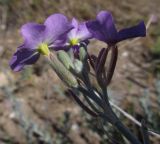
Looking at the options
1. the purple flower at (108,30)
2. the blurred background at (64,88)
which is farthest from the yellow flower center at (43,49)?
the blurred background at (64,88)

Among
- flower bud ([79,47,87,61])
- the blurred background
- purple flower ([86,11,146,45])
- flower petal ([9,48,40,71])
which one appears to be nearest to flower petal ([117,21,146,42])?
purple flower ([86,11,146,45])

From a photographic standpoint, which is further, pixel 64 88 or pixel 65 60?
pixel 64 88

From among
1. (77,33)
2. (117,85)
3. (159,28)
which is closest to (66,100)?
(117,85)

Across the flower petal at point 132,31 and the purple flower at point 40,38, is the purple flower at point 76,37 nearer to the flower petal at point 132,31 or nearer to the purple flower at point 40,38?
the purple flower at point 40,38

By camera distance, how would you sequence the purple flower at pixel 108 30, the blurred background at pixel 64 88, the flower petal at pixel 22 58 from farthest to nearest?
1. the blurred background at pixel 64 88
2. the flower petal at pixel 22 58
3. the purple flower at pixel 108 30

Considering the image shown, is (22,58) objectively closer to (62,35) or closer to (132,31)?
(62,35)

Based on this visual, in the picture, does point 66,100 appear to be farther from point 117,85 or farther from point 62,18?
point 62,18

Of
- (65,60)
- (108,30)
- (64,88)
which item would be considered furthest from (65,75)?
(64,88)

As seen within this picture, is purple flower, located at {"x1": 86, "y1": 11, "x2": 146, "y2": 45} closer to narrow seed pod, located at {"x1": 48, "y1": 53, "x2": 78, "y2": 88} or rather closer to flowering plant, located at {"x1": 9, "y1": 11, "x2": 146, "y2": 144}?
flowering plant, located at {"x1": 9, "y1": 11, "x2": 146, "y2": 144}
